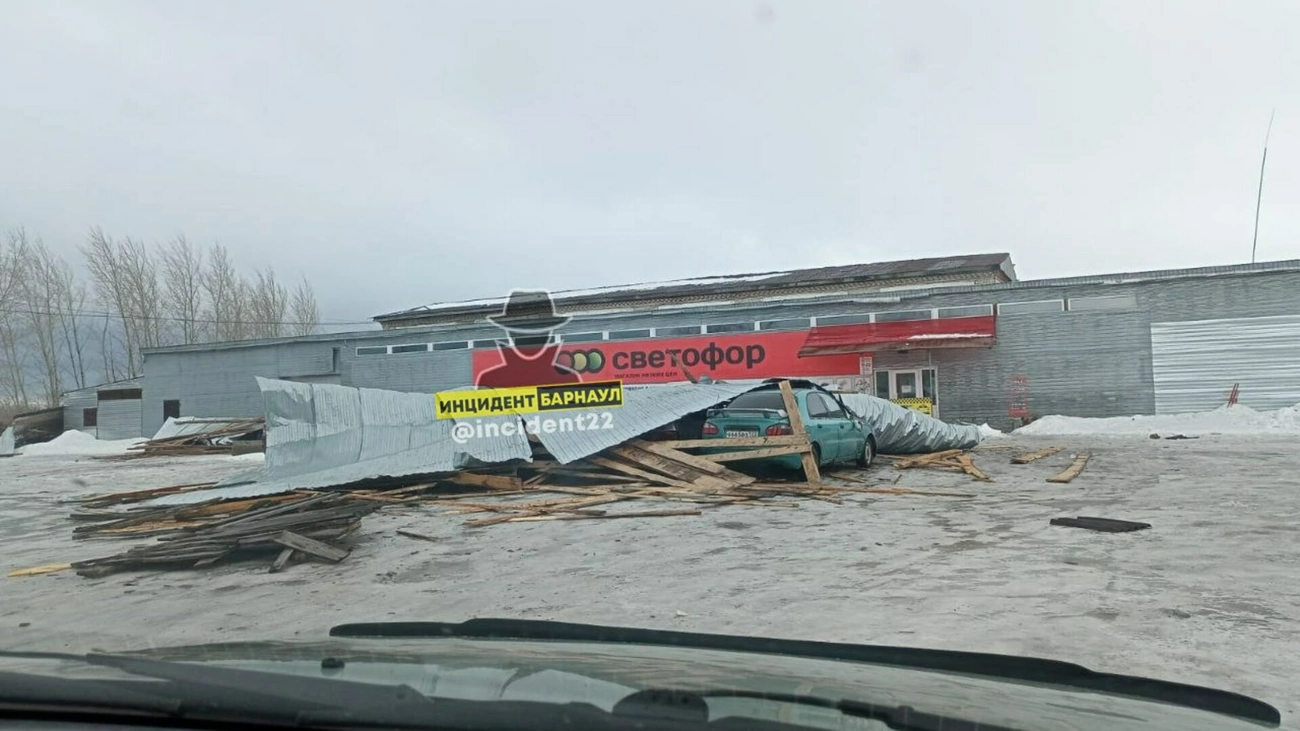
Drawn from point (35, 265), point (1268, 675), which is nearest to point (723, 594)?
point (1268, 675)

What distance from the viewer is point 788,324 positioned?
3086 cm

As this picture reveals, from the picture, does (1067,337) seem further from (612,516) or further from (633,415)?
(612,516)

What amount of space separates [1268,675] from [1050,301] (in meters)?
25.3

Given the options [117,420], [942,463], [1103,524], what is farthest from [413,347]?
[1103,524]

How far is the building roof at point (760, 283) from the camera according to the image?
130 ft

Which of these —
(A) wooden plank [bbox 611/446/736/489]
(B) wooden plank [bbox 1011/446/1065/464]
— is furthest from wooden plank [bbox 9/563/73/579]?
(B) wooden plank [bbox 1011/446/1065/464]

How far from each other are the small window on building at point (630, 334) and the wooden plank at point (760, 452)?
19.6 metres

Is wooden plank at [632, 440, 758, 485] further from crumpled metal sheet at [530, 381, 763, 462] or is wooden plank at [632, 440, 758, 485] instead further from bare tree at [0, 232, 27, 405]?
bare tree at [0, 232, 27, 405]

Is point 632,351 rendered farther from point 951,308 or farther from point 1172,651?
point 1172,651

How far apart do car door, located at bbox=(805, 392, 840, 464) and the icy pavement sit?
254 cm

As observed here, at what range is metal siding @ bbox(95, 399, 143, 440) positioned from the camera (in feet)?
129

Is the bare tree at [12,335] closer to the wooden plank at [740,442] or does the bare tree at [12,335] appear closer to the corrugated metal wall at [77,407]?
the corrugated metal wall at [77,407]

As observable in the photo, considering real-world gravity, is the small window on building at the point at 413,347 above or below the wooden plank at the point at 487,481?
above

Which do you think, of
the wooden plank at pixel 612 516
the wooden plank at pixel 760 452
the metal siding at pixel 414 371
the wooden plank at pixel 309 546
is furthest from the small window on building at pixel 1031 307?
the wooden plank at pixel 309 546
